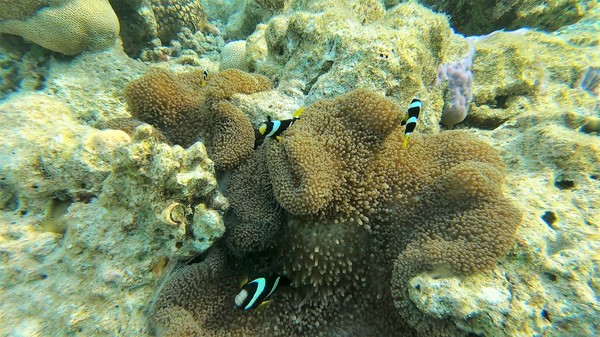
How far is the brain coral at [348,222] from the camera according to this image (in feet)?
6.40

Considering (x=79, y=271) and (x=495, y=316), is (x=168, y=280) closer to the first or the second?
(x=79, y=271)

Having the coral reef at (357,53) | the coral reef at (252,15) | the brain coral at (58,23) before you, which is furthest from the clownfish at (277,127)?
the brain coral at (58,23)

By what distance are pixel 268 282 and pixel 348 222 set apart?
67cm

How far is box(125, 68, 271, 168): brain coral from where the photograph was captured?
2488 millimetres

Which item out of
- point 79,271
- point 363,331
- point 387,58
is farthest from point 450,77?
point 79,271

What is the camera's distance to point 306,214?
2041 millimetres

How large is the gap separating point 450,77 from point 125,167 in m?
3.61

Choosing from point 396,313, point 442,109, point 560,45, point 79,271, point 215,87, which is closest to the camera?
point 396,313

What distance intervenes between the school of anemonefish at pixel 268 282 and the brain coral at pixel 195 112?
1.09 feet

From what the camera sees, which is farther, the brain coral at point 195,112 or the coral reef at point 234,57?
the coral reef at point 234,57

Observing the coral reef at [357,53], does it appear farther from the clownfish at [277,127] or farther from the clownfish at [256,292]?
the clownfish at [256,292]

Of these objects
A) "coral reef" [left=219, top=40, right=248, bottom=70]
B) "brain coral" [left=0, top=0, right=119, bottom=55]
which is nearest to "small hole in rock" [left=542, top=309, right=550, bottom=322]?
"coral reef" [left=219, top=40, right=248, bottom=70]

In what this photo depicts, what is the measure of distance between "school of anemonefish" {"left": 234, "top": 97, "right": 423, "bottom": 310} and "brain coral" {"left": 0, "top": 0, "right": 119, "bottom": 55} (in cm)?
345

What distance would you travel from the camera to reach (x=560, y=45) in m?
4.57
